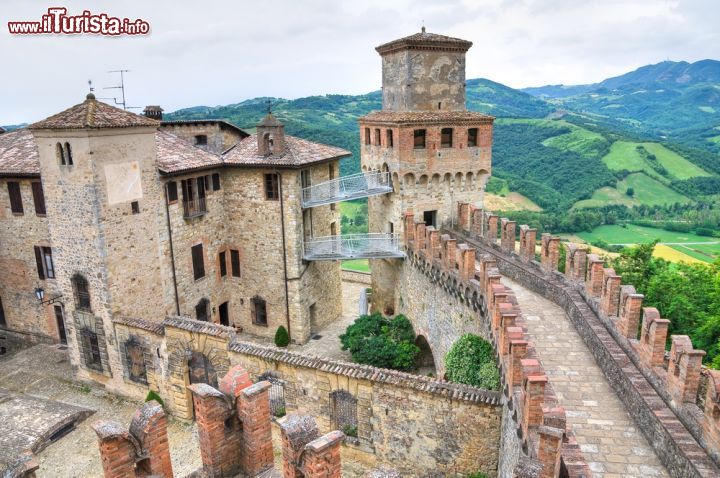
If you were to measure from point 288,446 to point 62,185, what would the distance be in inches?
671

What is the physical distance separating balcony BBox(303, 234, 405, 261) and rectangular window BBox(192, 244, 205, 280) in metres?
4.70

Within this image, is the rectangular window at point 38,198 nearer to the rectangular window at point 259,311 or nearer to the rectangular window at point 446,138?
the rectangular window at point 259,311

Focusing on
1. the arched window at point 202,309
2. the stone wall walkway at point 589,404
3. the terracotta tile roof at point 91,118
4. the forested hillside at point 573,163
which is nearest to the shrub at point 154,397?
the arched window at point 202,309

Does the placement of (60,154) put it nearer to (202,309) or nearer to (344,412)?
(202,309)

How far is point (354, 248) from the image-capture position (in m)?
23.9

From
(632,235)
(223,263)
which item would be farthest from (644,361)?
(632,235)

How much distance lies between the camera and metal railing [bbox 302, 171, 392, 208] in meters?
23.3

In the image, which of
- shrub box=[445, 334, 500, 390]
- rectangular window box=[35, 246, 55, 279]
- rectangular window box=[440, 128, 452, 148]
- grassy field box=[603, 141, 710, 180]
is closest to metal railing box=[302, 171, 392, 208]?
rectangular window box=[440, 128, 452, 148]

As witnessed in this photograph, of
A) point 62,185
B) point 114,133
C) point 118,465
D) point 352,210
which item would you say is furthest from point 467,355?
point 352,210

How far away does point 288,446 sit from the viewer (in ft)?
19.7

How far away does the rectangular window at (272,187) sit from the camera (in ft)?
76.6

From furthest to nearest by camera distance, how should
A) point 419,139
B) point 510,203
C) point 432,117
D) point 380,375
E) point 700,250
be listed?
1. point 510,203
2. point 700,250
3. point 419,139
4. point 432,117
5. point 380,375

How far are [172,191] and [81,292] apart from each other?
5278 mm

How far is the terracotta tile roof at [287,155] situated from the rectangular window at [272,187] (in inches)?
28.9
